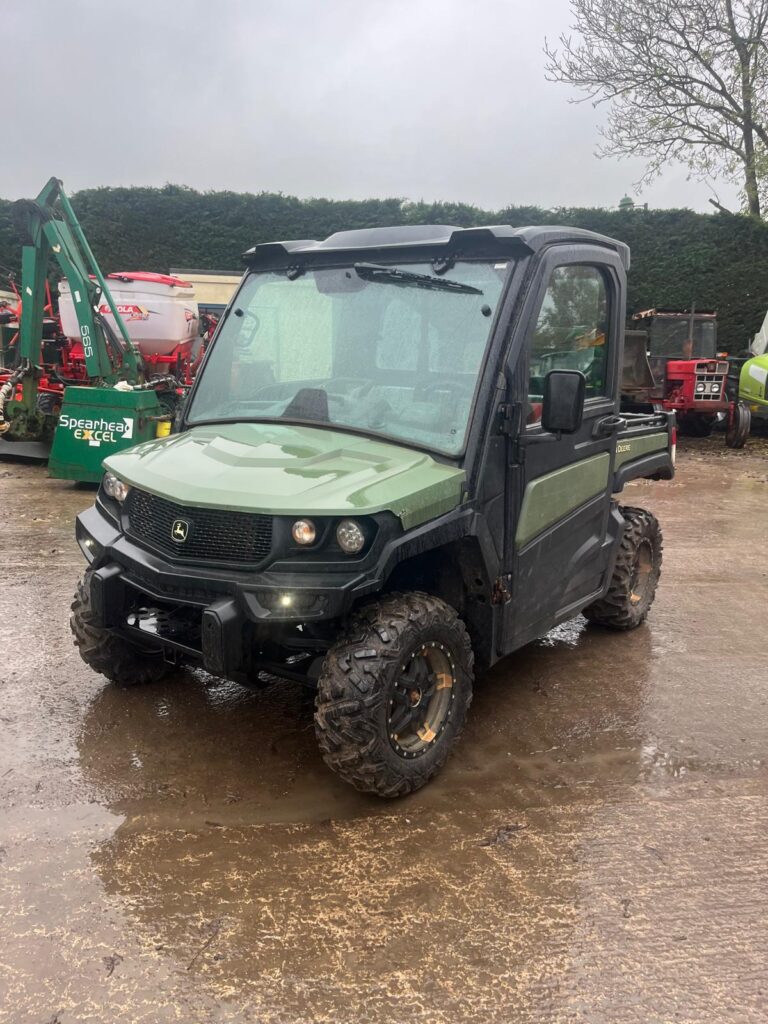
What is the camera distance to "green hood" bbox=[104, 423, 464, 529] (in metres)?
2.75

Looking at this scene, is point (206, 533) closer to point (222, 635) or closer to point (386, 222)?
point (222, 635)

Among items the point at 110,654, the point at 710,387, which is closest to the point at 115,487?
the point at 110,654

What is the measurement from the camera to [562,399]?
3143 mm

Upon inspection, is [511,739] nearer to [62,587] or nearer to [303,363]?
[303,363]

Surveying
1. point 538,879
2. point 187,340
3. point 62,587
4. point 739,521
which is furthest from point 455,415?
point 187,340

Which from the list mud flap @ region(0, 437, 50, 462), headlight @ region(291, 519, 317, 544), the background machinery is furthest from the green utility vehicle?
mud flap @ region(0, 437, 50, 462)

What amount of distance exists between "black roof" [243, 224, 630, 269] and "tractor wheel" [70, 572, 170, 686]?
171 cm

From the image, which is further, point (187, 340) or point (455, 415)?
point (187, 340)

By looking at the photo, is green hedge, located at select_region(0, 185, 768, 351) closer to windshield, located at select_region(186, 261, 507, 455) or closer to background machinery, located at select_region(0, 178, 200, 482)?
background machinery, located at select_region(0, 178, 200, 482)

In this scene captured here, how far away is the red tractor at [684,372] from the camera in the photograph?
12383mm

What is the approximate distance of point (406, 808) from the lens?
9.82ft

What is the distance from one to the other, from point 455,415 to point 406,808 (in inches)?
57.8

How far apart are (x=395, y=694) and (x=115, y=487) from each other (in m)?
1.39

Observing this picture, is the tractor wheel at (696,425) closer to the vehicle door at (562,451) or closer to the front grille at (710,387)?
the front grille at (710,387)
